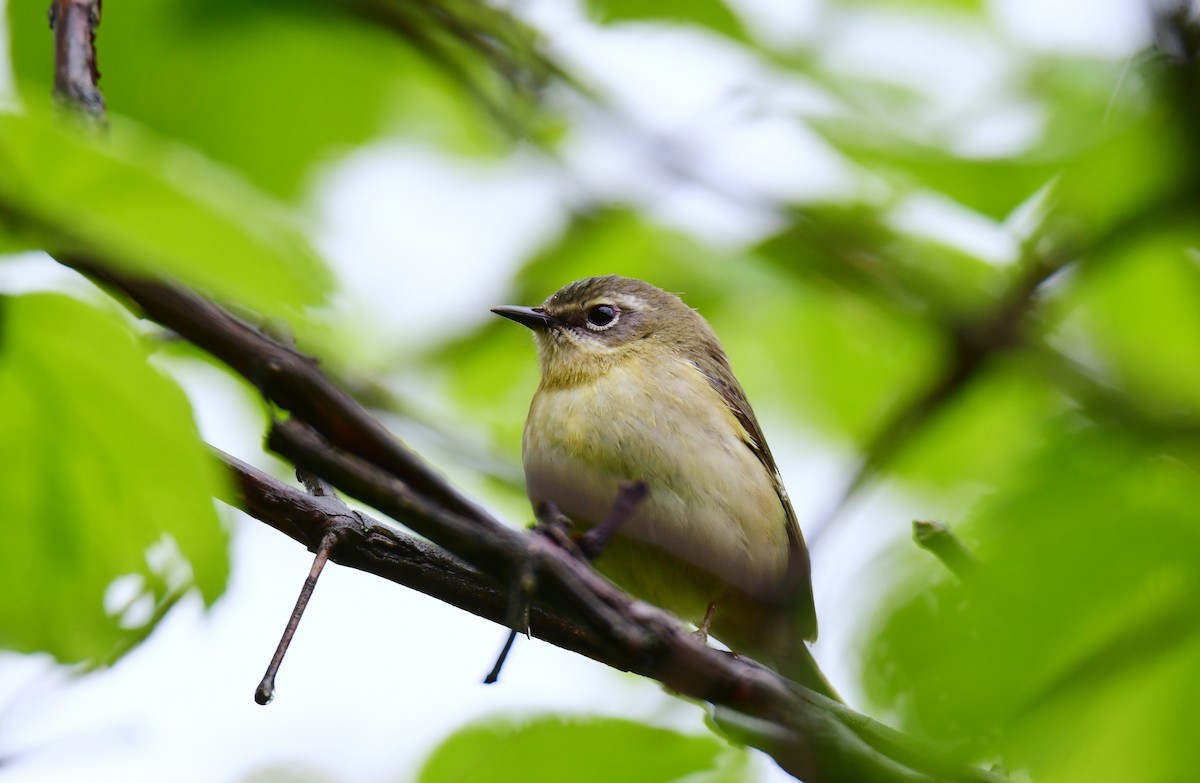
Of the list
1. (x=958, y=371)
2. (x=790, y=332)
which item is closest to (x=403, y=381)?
(x=790, y=332)

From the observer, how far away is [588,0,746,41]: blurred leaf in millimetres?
2625

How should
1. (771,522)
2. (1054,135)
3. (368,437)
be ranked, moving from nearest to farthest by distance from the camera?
(368,437) < (1054,135) < (771,522)

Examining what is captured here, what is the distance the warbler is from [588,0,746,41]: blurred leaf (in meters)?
1.93

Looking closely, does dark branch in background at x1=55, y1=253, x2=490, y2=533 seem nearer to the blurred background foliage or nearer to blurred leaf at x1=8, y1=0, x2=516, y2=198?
the blurred background foliage

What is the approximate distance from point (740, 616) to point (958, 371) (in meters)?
2.42

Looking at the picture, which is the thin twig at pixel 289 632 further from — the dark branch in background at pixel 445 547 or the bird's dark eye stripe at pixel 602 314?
the bird's dark eye stripe at pixel 602 314

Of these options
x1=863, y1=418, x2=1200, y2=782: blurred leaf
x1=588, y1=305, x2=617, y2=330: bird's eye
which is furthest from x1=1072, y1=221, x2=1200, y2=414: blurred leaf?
x1=588, y1=305, x2=617, y2=330: bird's eye

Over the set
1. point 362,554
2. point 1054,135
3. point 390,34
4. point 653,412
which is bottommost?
point 362,554

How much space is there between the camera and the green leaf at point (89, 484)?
131 centimetres

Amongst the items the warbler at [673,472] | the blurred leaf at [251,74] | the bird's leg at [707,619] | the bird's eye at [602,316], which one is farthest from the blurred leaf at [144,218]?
the bird's eye at [602,316]

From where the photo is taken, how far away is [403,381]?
436 cm

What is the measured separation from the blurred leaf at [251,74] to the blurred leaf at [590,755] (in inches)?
51.9

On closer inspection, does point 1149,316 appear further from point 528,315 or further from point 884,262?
point 528,315

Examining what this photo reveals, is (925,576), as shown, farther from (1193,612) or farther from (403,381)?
(403,381)
